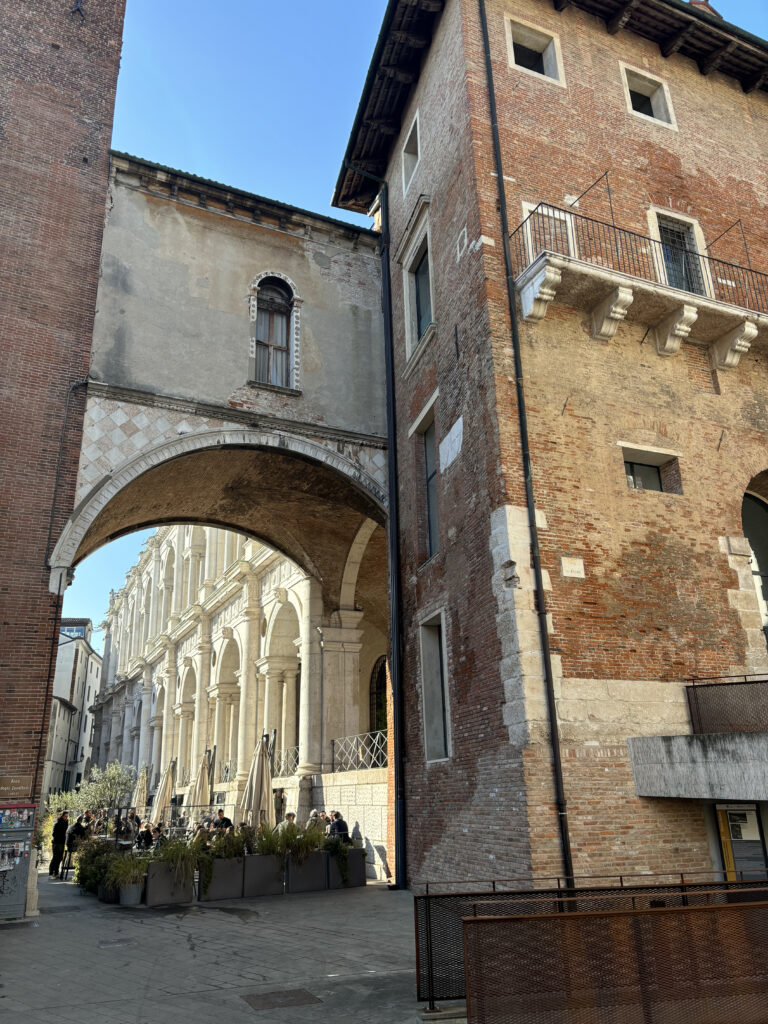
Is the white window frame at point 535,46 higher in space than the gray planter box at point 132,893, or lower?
higher

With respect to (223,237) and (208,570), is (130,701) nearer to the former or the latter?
(208,570)

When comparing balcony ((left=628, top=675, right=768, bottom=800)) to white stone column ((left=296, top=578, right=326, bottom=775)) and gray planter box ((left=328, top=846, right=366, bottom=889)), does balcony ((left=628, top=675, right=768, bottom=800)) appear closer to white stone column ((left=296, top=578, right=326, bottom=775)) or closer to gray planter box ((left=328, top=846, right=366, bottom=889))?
gray planter box ((left=328, top=846, right=366, bottom=889))

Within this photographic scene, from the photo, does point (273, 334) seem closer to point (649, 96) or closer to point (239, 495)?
point (239, 495)

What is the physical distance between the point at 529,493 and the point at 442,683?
13.1 feet

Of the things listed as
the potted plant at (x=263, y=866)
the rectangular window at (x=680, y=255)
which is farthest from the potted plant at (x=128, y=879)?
the rectangular window at (x=680, y=255)

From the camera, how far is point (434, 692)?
12.8m

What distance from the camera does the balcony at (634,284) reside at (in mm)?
11281

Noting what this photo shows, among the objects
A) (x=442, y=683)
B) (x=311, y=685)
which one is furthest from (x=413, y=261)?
(x=311, y=685)

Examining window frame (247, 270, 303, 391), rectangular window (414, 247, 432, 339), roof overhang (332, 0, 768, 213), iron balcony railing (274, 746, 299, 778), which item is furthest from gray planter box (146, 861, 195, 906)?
roof overhang (332, 0, 768, 213)

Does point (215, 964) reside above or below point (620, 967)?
below

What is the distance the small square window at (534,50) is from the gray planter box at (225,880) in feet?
47.1

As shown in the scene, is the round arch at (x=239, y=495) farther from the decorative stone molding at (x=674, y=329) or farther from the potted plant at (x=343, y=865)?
the potted plant at (x=343, y=865)

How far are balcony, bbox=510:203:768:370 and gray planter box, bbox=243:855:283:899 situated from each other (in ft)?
33.0

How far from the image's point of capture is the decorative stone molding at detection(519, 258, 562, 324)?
10930mm
